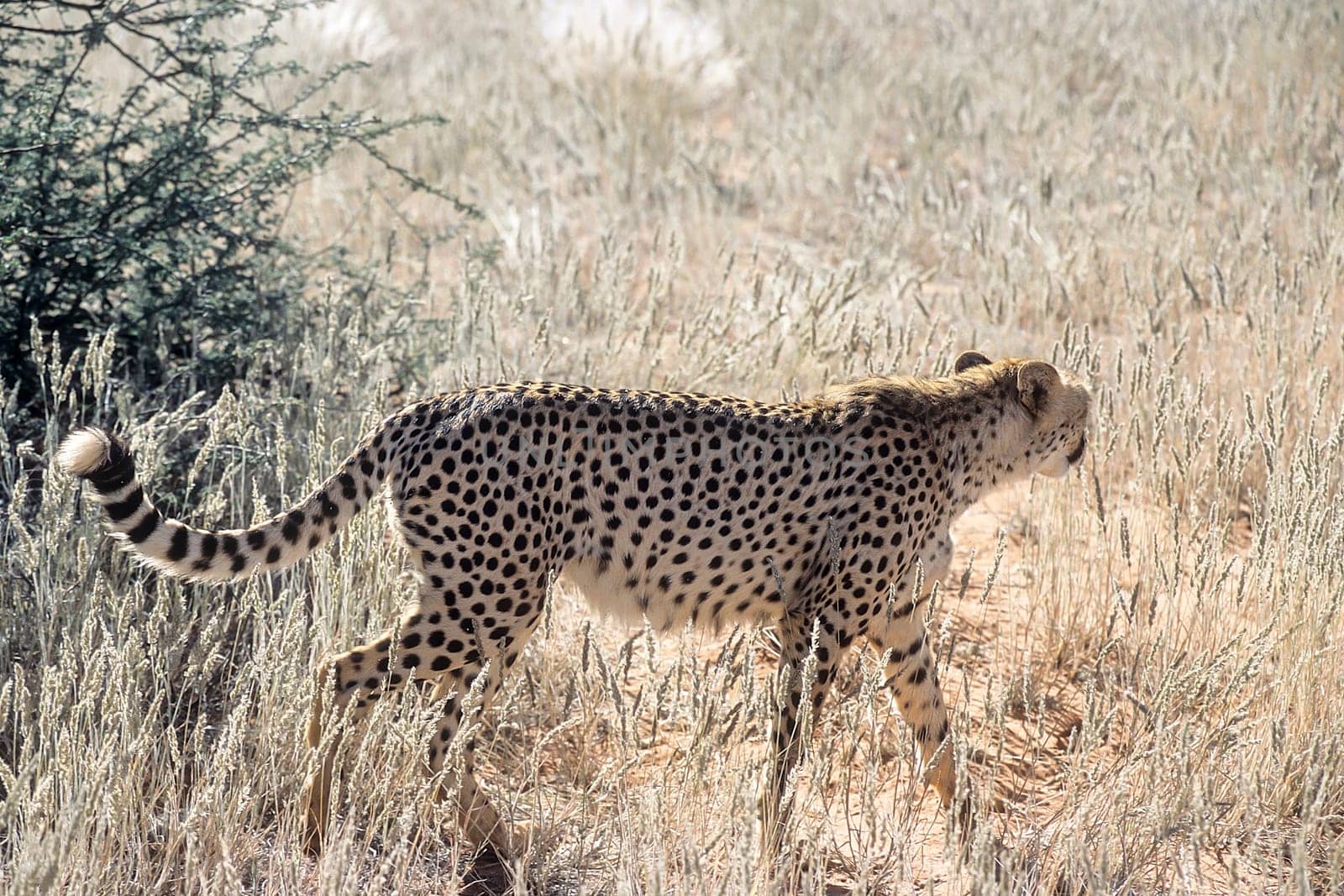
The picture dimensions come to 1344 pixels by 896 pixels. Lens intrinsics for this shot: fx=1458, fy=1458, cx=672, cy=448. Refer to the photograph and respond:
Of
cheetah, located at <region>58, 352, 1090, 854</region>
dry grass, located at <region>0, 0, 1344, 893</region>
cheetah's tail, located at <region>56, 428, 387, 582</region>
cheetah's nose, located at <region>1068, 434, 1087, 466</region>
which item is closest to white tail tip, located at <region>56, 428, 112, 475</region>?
cheetah's tail, located at <region>56, 428, 387, 582</region>

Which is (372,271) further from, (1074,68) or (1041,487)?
(1074,68)

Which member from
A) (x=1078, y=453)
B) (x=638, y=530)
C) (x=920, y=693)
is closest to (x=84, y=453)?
(x=638, y=530)

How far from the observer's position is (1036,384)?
13.0 feet

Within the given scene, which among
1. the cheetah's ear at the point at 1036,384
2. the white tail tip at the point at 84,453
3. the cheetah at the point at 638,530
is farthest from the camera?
the cheetah's ear at the point at 1036,384

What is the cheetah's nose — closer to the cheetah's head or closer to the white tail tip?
the cheetah's head

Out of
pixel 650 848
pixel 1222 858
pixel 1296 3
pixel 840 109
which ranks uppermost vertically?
pixel 1296 3

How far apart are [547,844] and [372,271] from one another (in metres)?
3.50

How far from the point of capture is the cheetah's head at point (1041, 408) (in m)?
3.98

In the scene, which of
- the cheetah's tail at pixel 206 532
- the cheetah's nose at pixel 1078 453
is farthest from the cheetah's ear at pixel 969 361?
the cheetah's tail at pixel 206 532

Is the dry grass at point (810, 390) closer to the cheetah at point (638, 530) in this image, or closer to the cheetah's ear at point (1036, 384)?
the cheetah at point (638, 530)

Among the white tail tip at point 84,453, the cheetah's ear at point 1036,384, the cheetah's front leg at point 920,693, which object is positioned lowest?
the cheetah's front leg at point 920,693

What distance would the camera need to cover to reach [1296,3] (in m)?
10.4

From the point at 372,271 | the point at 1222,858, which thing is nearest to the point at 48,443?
the point at 372,271

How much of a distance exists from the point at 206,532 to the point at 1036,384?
2185mm
